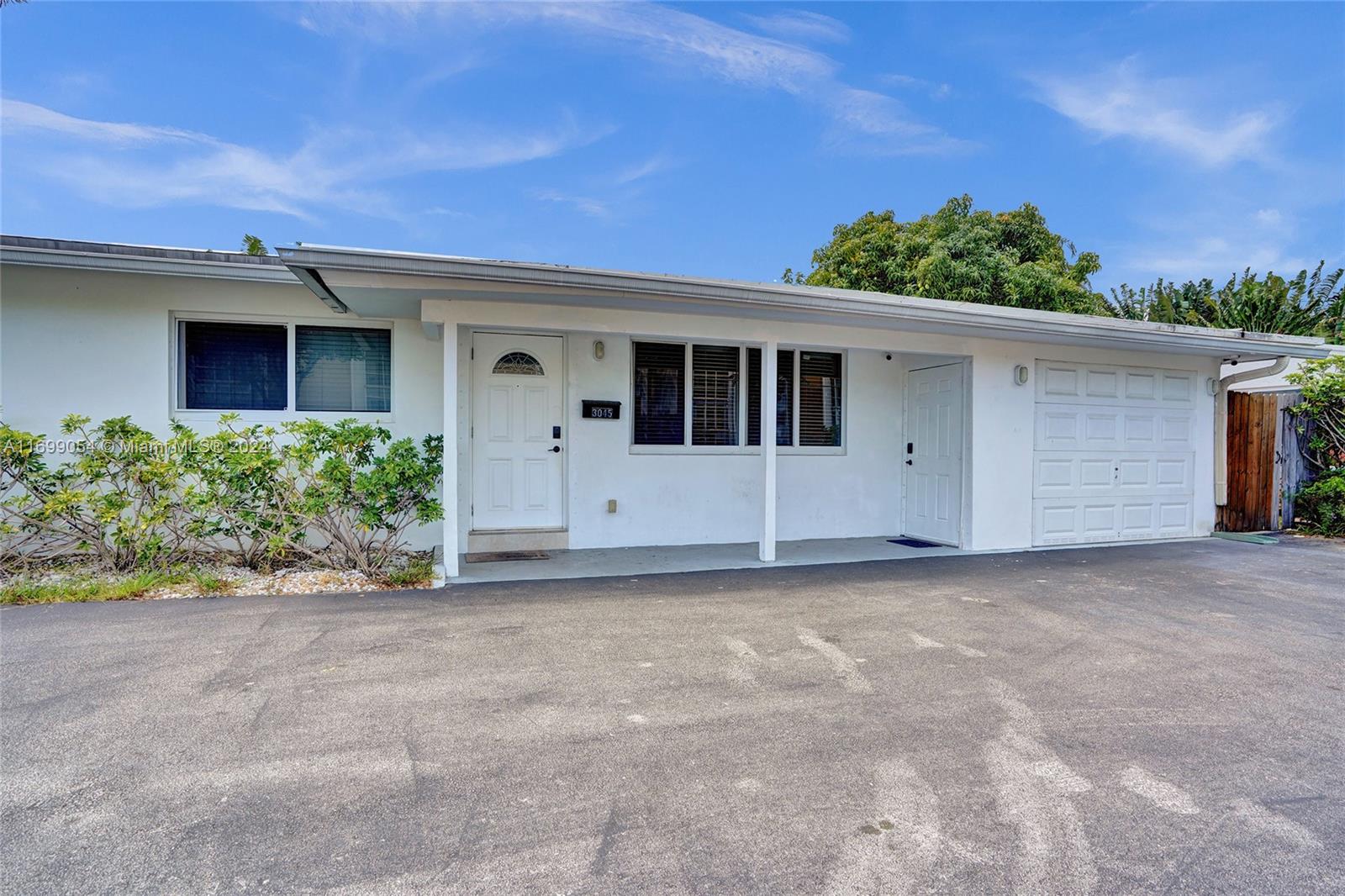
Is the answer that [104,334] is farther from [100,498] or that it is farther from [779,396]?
[779,396]

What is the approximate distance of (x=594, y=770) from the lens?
2.59m

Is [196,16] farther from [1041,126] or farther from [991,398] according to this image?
[1041,126]

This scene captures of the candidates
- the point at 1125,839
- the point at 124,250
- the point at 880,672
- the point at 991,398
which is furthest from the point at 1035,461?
the point at 124,250

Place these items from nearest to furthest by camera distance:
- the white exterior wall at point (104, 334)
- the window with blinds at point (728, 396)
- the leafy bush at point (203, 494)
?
the leafy bush at point (203, 494) < the white exterior wall at point (104, 334) < the window with blinds at point (728, 396)

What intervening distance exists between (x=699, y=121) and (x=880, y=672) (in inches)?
555

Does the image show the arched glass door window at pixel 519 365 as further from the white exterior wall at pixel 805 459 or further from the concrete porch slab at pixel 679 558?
the concrete porch slab at pixel 679 558

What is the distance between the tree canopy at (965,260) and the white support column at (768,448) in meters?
10.2

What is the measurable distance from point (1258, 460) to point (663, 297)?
897cm

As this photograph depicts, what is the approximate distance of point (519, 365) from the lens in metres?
7.13

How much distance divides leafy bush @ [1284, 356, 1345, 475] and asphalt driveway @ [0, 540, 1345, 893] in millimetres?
5957

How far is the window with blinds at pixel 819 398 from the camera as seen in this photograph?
319 inches

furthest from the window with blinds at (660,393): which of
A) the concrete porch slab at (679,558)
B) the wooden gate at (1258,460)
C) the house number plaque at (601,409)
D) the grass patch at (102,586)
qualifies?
the wooden gate at (1258,460)

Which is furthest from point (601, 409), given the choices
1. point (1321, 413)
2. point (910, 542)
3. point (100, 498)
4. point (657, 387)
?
point (1321, 413)

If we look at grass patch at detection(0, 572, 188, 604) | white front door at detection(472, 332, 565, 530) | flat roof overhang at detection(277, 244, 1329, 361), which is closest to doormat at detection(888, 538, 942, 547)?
flat roof overhang at detection(277, 244, 1329, 361)
